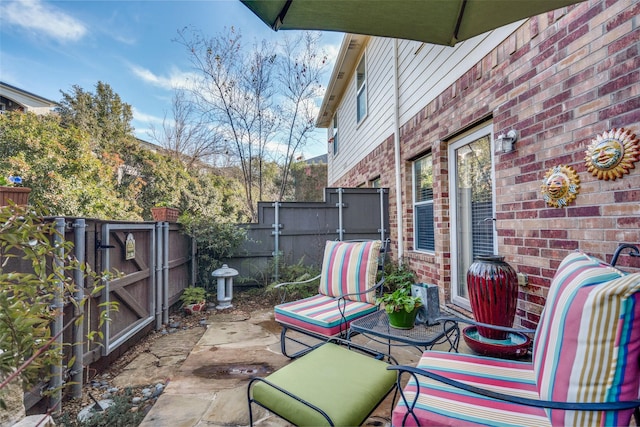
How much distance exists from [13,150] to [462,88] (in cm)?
767

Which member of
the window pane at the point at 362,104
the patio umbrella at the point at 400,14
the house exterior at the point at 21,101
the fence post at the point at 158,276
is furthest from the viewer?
the house exterior at the point at 21,101

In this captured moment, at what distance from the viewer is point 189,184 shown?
8734mm

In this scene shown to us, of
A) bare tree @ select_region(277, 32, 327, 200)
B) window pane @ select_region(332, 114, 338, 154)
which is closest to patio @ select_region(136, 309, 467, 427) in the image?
bare tree @ select_region(277, 32, 327, 200)

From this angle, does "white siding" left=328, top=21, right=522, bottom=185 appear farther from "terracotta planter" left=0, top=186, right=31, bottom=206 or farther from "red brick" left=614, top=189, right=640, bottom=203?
"terracotta planter" left=0, top=186, right=31, bottom=206

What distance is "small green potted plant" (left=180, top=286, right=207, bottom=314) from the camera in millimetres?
4301

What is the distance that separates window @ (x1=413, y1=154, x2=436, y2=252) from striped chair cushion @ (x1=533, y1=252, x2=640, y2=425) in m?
3.02

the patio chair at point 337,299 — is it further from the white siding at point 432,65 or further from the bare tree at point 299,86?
the bare tree at point 299,86

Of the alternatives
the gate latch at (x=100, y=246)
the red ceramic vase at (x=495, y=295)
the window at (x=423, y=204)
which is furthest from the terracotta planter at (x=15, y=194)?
the window at (x=423, y=204)

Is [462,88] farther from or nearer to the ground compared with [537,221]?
farther from the ground

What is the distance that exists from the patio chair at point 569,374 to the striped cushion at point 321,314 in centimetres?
109

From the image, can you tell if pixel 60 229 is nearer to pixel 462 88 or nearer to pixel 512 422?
pixel 512 422

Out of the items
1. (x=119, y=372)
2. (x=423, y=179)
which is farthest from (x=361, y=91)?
(x=119, y=372)

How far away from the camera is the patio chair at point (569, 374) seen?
3.29 ft

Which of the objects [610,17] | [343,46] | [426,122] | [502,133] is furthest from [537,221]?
[343,46]
